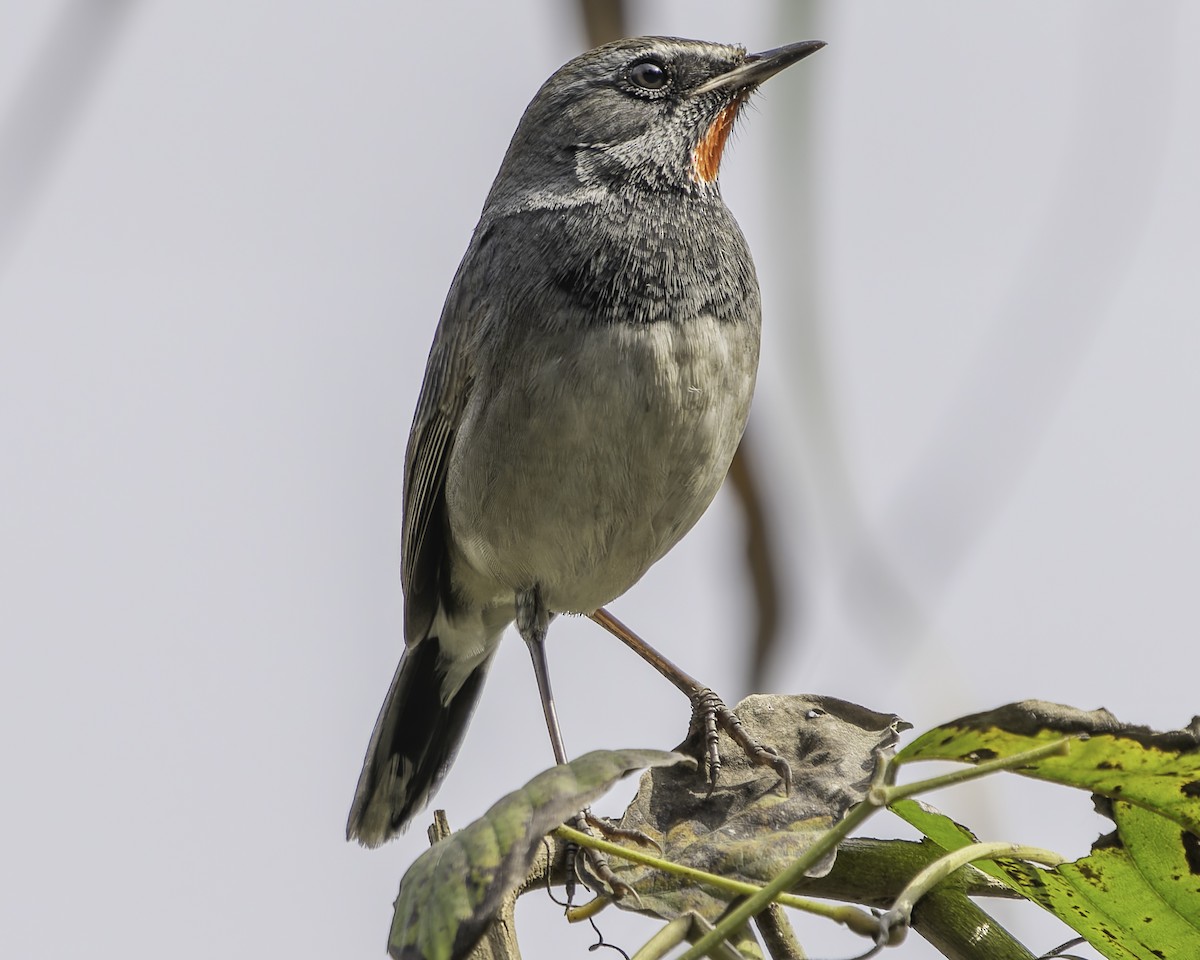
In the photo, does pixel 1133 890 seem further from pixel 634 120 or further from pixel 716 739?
pixel 634 120

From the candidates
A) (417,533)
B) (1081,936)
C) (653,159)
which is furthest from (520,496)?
(1081,936)

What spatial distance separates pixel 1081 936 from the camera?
216 centimetres

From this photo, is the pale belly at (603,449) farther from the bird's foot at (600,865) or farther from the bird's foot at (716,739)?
the bird's foot at (600,865)

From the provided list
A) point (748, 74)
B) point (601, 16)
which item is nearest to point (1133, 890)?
point (601, 16)

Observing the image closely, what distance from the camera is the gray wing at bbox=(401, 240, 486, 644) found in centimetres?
458

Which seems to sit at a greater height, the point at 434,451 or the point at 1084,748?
the point at 434,451

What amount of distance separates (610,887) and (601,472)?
6.54 ft

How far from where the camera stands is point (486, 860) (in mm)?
1721

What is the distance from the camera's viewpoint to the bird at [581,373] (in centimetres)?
409

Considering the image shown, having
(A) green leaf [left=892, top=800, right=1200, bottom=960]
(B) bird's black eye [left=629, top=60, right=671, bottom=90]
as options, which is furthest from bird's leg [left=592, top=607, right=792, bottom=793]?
(B) bird's black eye [left=629, top=60, right=671, bottom=90]

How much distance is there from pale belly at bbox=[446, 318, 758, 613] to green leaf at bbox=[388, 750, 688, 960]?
2.25 m

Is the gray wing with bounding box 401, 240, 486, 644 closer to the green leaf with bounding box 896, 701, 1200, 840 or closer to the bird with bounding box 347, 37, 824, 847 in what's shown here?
the bird with bounding box 347, 37, 824, 847

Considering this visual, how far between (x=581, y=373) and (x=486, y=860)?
2438mm

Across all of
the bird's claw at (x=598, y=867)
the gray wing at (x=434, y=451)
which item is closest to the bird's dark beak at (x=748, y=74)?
the gray wing at (x=434, y=451)
